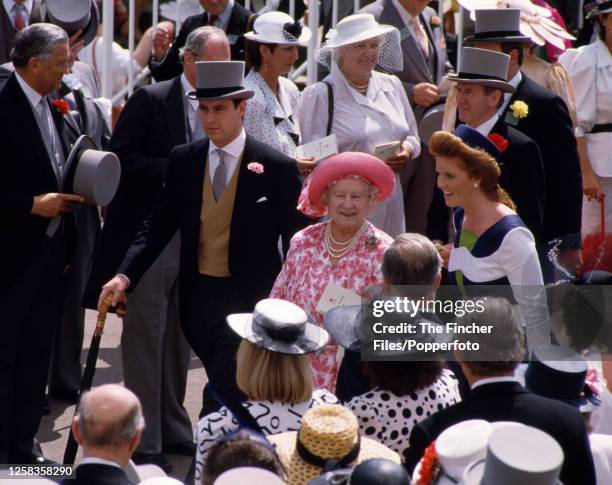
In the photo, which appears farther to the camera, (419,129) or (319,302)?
(419,129)

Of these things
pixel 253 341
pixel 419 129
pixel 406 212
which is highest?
pixel 253 341

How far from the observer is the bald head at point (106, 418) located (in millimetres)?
3463

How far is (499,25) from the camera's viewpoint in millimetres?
6211

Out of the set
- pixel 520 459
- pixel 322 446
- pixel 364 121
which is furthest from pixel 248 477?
pixel 364 121

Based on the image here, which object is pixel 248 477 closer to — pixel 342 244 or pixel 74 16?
pixel 342 244

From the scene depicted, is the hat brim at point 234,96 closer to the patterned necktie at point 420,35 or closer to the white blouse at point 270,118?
the white blouse at point 270,118

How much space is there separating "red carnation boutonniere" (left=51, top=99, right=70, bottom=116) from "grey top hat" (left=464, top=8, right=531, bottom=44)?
2049 millimetres

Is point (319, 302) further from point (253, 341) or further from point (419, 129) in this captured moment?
point (419, 129)

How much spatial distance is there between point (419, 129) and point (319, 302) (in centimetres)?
212

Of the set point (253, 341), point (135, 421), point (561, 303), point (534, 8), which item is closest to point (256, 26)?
point (534, 8)

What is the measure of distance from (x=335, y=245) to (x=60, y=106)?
5.36 ft

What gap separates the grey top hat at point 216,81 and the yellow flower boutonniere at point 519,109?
1.23 metres

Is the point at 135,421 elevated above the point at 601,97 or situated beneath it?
elevated above

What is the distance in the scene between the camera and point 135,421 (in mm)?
3506
